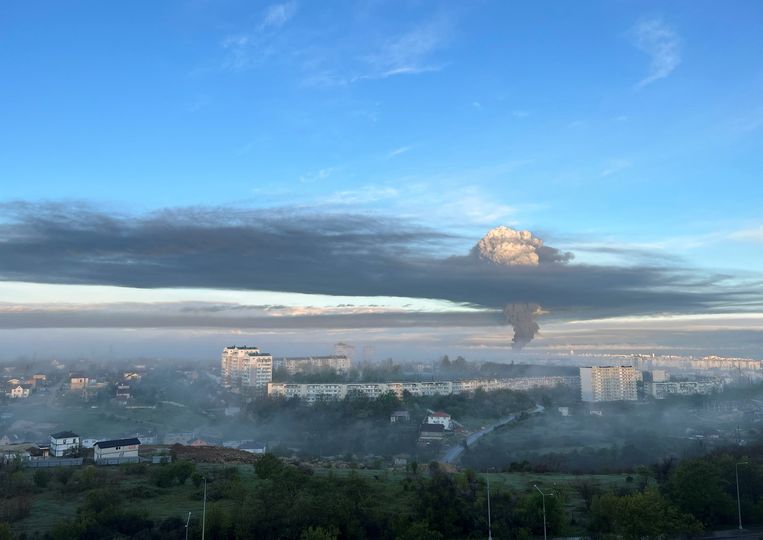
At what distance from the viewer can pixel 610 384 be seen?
2729 inches

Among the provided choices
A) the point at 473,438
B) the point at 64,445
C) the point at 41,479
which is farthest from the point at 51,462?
the point at 473,438

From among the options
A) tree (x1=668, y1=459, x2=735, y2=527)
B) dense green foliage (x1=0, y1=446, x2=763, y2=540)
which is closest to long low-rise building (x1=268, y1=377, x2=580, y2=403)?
dense green foliage (x1=0, y1=446, x2=763, y2=540)

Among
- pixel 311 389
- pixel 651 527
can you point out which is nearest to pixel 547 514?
pixel 651 527

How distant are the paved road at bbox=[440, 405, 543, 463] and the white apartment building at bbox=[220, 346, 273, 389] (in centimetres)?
3214

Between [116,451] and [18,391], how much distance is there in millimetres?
51075

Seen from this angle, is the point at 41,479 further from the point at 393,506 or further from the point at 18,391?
the point at 18,391

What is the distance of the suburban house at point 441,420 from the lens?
154 feet

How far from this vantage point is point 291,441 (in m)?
46.3

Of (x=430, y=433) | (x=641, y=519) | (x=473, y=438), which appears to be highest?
(x=641, y=519)

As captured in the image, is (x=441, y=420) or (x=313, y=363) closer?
(x=441, y=420)

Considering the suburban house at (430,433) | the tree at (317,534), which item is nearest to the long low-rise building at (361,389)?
the suburban house at (430,433)

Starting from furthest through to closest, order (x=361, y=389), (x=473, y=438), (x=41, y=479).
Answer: (x=361, y=389) → (x=473, y=438) → (x=41, y=479)

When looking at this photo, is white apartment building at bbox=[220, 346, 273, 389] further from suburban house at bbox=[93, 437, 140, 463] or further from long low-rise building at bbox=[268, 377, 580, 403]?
suburban house at bbox=[93, 437, 140, 463]

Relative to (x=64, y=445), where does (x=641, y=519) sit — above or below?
above
